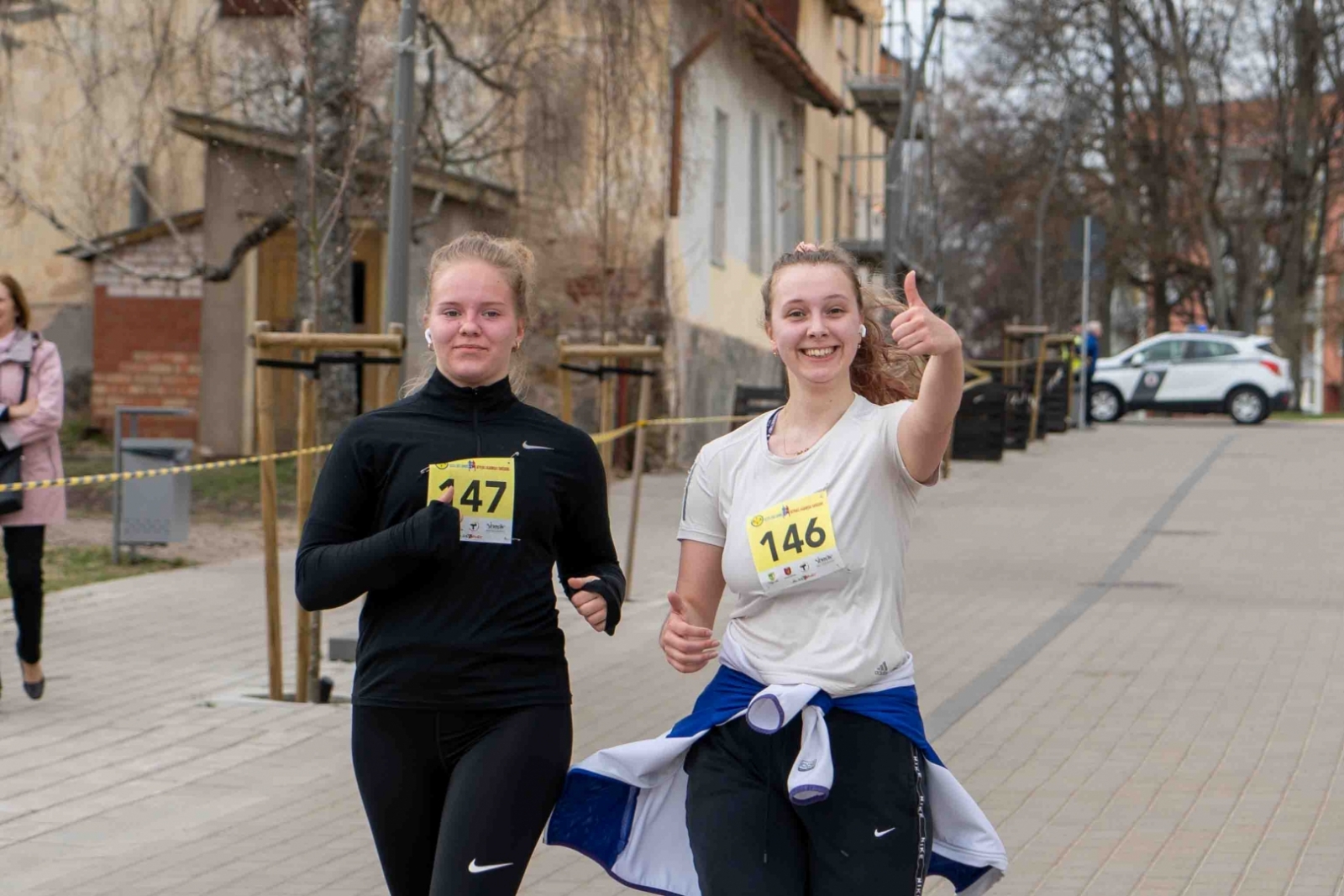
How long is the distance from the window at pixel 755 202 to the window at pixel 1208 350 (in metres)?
9.84

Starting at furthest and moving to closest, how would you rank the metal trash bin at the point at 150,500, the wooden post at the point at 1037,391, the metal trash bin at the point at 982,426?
the wooden post at the point at 1037,391 → the metal trash bin at the point at 982,426 → the metal trash bin at the point at 150,500

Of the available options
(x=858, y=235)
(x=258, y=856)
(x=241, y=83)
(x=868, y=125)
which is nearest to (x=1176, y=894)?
(x=258, y=856)

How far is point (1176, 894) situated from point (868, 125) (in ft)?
122

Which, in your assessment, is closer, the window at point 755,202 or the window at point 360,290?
the window at point 360,290

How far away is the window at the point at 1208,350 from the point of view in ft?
120

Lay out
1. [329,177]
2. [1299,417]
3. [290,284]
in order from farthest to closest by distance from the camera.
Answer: [1299,417] < [290,284] < [329,177]

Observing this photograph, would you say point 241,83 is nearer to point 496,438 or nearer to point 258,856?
point 258,856

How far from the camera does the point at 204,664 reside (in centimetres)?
1015

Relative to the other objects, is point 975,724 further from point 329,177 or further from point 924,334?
point 329,177

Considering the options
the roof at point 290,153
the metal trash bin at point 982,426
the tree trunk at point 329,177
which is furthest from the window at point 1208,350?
the tree trunk at point 329,177

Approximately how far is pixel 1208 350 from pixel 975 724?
29.4m

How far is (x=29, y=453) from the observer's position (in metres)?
8.80

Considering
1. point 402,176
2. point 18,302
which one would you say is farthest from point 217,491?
point 18,302

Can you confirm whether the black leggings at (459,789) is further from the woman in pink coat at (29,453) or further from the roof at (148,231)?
the roof at (148,231)
